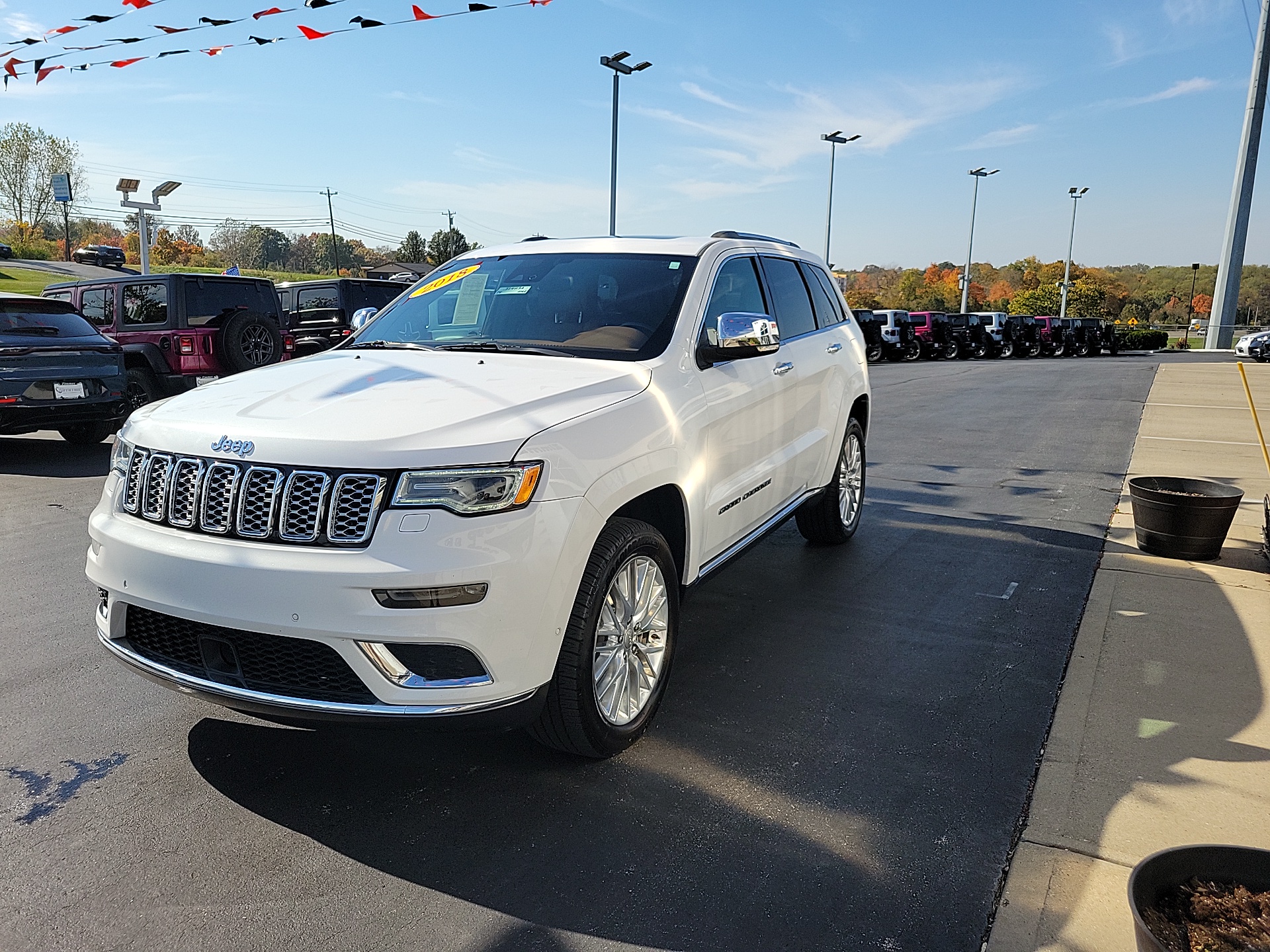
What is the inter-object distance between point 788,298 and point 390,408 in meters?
2.94

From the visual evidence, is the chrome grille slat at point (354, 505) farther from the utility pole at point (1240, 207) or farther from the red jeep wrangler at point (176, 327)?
the utility pole at point (1240, 207)

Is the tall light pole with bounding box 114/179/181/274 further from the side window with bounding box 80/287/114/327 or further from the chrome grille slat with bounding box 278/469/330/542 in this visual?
the chrome grille slat with bounding box 278/469/330/542

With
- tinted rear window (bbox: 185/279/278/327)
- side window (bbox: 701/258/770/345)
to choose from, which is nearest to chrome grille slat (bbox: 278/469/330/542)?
side window (bbox: 701/258/770/345)

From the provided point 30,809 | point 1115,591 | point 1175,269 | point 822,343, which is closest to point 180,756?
point 30,809

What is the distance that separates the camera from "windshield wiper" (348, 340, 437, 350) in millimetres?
4207

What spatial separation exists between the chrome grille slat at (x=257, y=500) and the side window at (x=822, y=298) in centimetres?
378

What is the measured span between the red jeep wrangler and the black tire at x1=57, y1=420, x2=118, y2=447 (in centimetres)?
60

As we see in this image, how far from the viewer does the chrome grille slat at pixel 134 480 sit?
124 inches

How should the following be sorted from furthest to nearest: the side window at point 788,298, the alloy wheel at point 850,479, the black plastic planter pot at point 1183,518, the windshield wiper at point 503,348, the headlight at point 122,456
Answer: the alloy wheel at point 850,479
the black plastic planter pot at point 1183,518
the side window at point 788,298
the windshield wiper at point 503,348
the headlight at point 122,456

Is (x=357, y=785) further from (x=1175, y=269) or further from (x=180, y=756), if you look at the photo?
(x=1175, y=269)

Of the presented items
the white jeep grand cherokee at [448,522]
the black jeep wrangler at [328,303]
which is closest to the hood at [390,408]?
the white jeep grand cherokee at [448,522]

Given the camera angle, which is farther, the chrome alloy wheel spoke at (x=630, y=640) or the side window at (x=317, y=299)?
the side window at (x=317, y=299)

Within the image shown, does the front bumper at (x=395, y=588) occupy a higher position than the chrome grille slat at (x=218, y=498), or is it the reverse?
the chrome grille slat at (x=218, y=498)

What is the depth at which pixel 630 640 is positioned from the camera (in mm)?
3389
